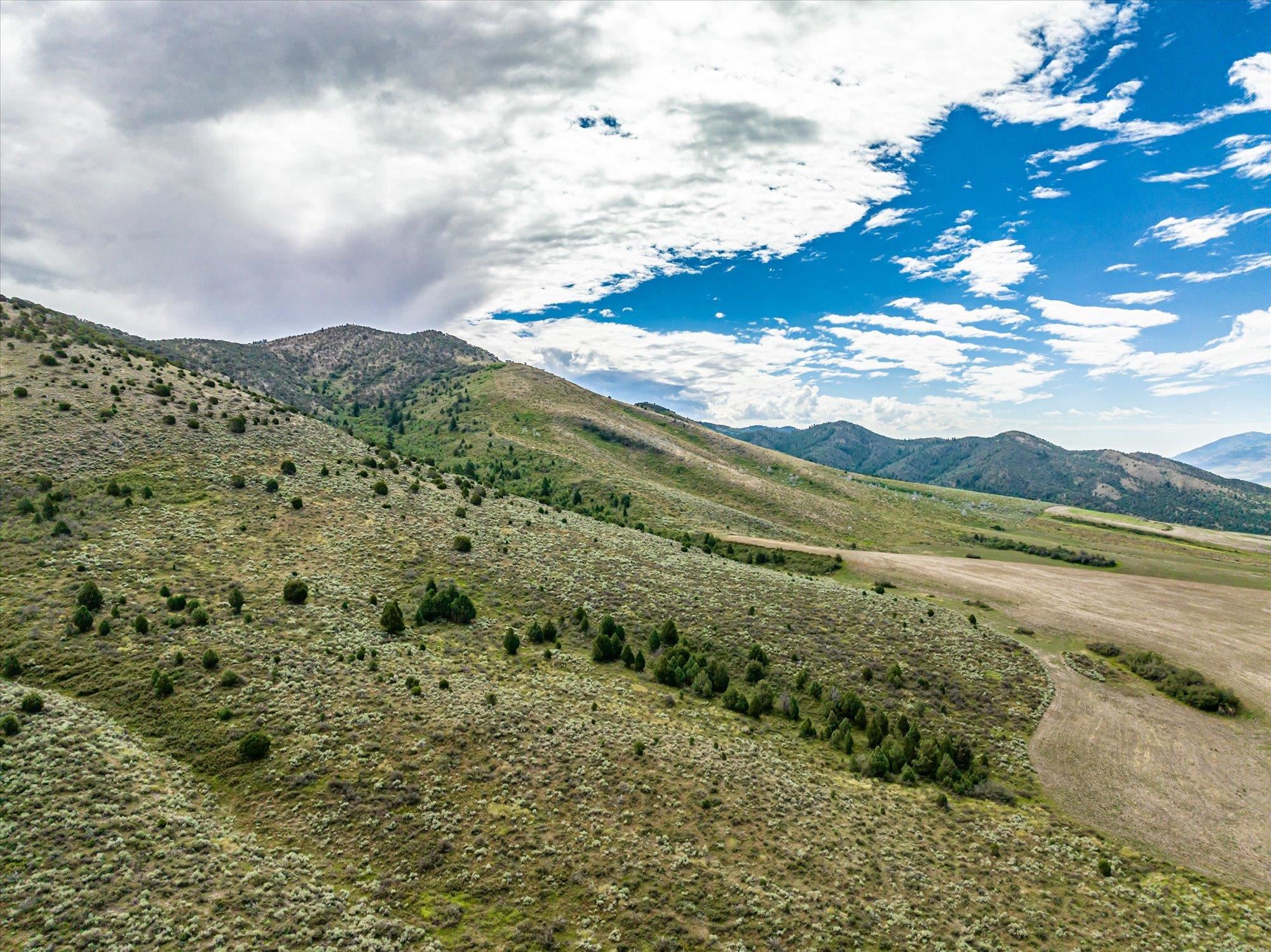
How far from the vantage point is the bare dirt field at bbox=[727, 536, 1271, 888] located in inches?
1277

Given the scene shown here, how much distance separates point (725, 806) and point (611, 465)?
11331 centimetres

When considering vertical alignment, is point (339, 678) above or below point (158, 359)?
below

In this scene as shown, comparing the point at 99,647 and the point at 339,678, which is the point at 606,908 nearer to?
the point at 339,678

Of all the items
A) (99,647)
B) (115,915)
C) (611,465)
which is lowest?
(115,915)

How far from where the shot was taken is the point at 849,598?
64.6 metres

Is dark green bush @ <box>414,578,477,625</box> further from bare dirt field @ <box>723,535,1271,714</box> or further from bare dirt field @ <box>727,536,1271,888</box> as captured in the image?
bare dirt field @ <box>723,535,1271,714</box>

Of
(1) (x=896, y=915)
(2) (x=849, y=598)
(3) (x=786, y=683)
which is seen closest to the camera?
(1) (x=896, y=915)

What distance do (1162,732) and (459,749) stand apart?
5360cm

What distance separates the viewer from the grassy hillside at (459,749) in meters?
22.0

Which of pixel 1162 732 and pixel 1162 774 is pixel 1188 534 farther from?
pixel 1162 774

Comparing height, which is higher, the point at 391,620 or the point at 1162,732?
the point at 391,620

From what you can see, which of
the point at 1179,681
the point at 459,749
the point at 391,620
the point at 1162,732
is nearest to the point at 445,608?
the point at 391,620

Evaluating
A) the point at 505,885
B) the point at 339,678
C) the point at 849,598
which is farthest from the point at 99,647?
the point at 849,598

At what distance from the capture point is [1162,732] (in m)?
43.7
